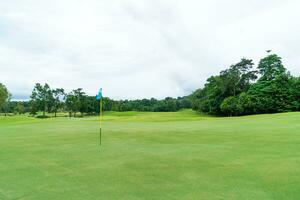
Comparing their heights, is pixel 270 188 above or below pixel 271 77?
below

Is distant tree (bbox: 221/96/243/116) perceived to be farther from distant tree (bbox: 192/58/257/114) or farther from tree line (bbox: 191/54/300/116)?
distant tree (bbox: 192/58/257/114)

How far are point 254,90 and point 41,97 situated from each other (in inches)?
2257

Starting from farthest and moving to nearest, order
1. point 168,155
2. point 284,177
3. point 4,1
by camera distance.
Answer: point 4,1
point 168,155
point 284,177

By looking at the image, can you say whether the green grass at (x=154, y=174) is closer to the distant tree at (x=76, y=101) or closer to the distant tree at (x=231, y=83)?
the distant tree at (x=231, y=83)

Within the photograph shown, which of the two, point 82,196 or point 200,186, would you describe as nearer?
point 82,196

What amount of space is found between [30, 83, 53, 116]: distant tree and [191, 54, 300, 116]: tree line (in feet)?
150

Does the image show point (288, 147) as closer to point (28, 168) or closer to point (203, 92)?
point (28, 168)

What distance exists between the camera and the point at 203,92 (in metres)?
62.9

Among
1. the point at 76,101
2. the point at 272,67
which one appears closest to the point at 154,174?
the point at 272,67

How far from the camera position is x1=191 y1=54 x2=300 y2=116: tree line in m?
44.9

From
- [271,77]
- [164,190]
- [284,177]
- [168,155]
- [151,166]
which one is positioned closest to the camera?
[164,190]

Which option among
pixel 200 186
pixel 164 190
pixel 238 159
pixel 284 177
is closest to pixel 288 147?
pixel 238 159

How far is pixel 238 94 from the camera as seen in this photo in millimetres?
53062

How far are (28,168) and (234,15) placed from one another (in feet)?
78.1
